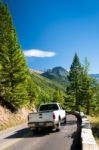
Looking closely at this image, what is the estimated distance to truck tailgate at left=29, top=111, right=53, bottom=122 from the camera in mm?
22411

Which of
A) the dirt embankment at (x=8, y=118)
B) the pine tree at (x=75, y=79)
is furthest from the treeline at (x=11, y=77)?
the pine tree at (x=75, y=79)

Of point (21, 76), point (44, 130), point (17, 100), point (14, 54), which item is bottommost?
point (44, 130)

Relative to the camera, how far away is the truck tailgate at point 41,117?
22.4 meters

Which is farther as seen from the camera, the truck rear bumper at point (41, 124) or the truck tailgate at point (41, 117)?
the truck tailgate at point (41, 117)

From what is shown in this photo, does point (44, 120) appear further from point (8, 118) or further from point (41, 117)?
point (8, 118)

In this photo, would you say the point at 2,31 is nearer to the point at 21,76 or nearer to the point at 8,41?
the point at 8,41

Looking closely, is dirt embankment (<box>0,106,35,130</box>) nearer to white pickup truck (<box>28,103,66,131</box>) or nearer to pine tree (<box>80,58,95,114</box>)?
white pickup truck (<box>28,103,66,131</box>)

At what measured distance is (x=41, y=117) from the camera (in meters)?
22.6

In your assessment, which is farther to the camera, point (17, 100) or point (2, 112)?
point (17, 100)

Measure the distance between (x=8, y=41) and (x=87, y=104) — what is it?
28.4 m

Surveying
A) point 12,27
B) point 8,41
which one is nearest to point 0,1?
point 12,27

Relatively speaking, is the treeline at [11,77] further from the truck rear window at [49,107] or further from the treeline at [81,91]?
the treeline at [81,91]

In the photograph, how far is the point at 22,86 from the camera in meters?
45.8

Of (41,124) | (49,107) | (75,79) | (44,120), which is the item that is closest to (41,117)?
(44,120)
